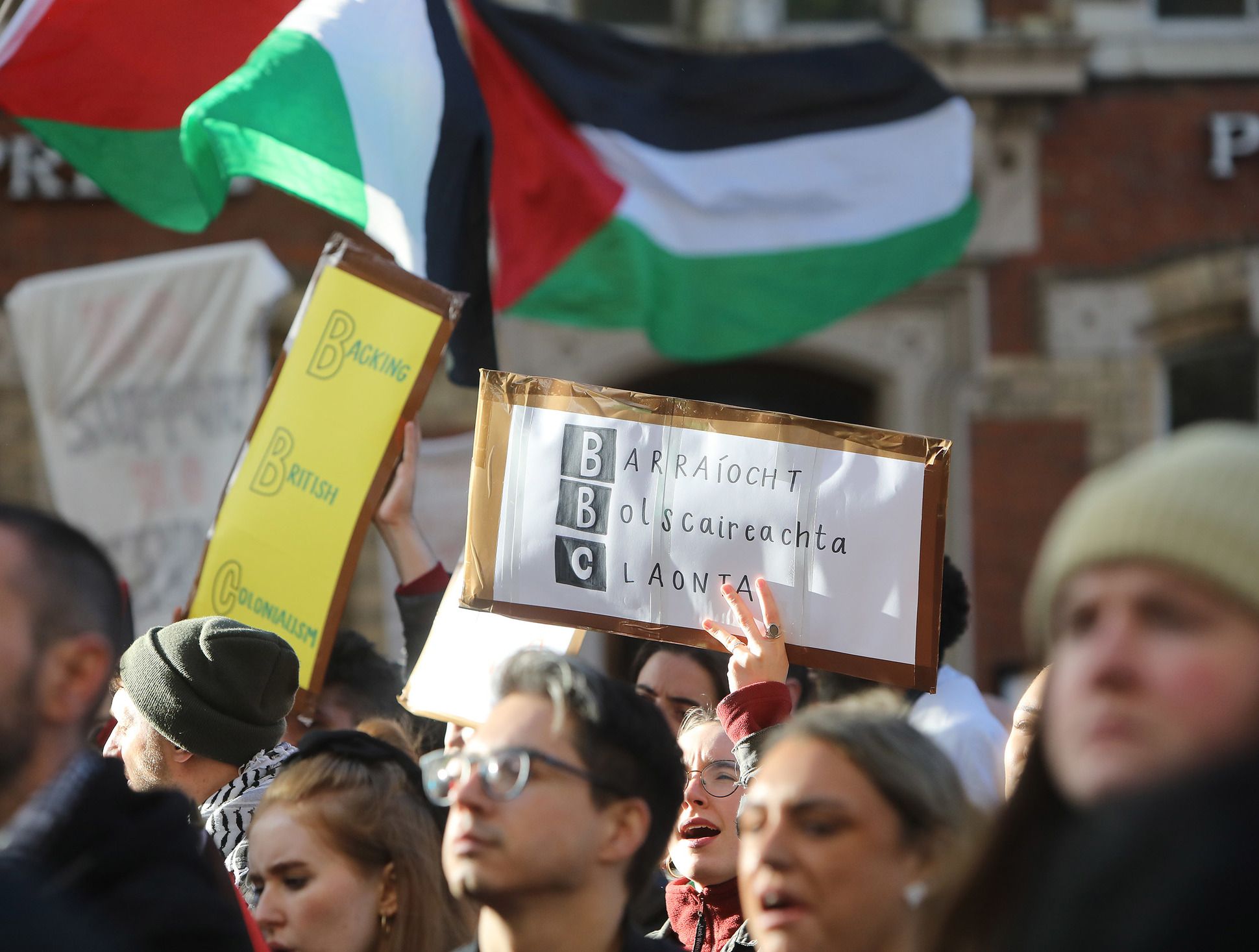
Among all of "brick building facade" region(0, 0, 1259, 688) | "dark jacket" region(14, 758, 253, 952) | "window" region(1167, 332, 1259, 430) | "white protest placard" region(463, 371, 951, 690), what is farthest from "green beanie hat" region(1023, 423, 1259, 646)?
"window" region(1167, 332, 1259, 430)

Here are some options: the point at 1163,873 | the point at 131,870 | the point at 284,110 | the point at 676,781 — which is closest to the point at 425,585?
the point at 284,110

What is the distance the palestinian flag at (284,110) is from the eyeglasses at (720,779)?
1.74 metres

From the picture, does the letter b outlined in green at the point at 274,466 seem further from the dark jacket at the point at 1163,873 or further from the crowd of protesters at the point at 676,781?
the dark jacket at the point at 1163,873

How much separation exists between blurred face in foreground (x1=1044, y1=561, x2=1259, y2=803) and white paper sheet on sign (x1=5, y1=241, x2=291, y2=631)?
5048 mm

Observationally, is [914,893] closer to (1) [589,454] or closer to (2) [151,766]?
(1) [589,454]

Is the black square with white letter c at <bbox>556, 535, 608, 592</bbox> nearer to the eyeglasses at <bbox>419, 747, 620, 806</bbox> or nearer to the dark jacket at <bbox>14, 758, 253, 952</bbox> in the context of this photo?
the eyeglasses at <bbox>419, 747, 620, 806</bbox>

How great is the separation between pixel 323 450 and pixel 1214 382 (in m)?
6.86

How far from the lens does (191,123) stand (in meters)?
4.49

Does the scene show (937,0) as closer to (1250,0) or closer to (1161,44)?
(1161,44)

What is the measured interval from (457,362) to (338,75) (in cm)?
88

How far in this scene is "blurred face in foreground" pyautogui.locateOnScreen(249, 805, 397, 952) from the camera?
2.84 m

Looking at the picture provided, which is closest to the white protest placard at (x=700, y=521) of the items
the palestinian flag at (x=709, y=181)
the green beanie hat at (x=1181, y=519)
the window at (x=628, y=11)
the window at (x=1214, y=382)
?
the green beanie hat at (x=1181, y=519)

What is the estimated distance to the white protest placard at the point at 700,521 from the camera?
321cm

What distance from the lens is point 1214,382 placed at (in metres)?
9.38
